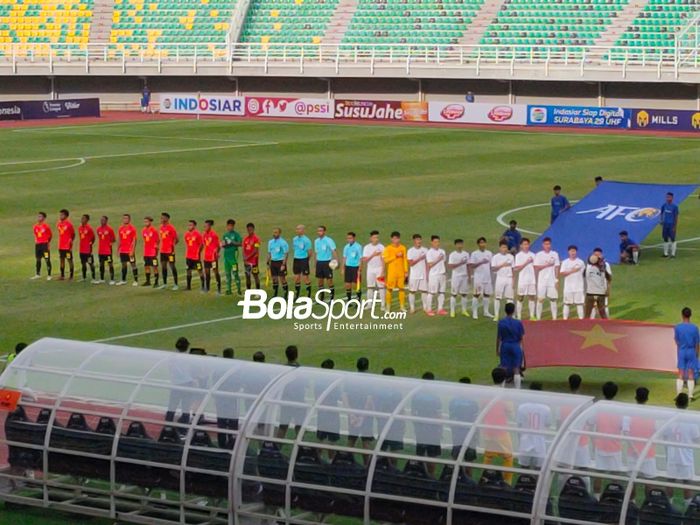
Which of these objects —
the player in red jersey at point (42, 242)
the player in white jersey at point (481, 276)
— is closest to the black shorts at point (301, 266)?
the player in white jersey at point (481, 276)

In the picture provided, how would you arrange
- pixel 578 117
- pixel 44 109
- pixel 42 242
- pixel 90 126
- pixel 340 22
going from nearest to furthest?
pixel 42 242 → pixel 578 117 → pixel 90 126 → pixel 44 109 → pixel 340 22

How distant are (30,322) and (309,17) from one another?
5591 centimetres

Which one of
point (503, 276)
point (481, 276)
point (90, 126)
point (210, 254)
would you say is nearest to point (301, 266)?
point (210, 254)

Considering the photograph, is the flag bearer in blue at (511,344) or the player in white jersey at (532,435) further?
the flag bearer in blue at (511,344)

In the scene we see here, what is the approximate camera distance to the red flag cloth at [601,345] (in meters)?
20.6

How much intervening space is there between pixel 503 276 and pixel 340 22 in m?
54.1

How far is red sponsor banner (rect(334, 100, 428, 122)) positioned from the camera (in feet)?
222

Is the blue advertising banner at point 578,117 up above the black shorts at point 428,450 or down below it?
above

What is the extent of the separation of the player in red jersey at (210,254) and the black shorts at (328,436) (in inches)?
530

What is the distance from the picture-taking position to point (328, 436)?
13812mm

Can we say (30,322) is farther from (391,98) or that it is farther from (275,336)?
(391,98)

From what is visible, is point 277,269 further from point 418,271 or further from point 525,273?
point 525,273

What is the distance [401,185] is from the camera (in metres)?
43.6

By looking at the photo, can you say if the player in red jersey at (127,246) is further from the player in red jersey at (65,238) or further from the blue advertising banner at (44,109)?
the blue advertising banner at (44,109)
